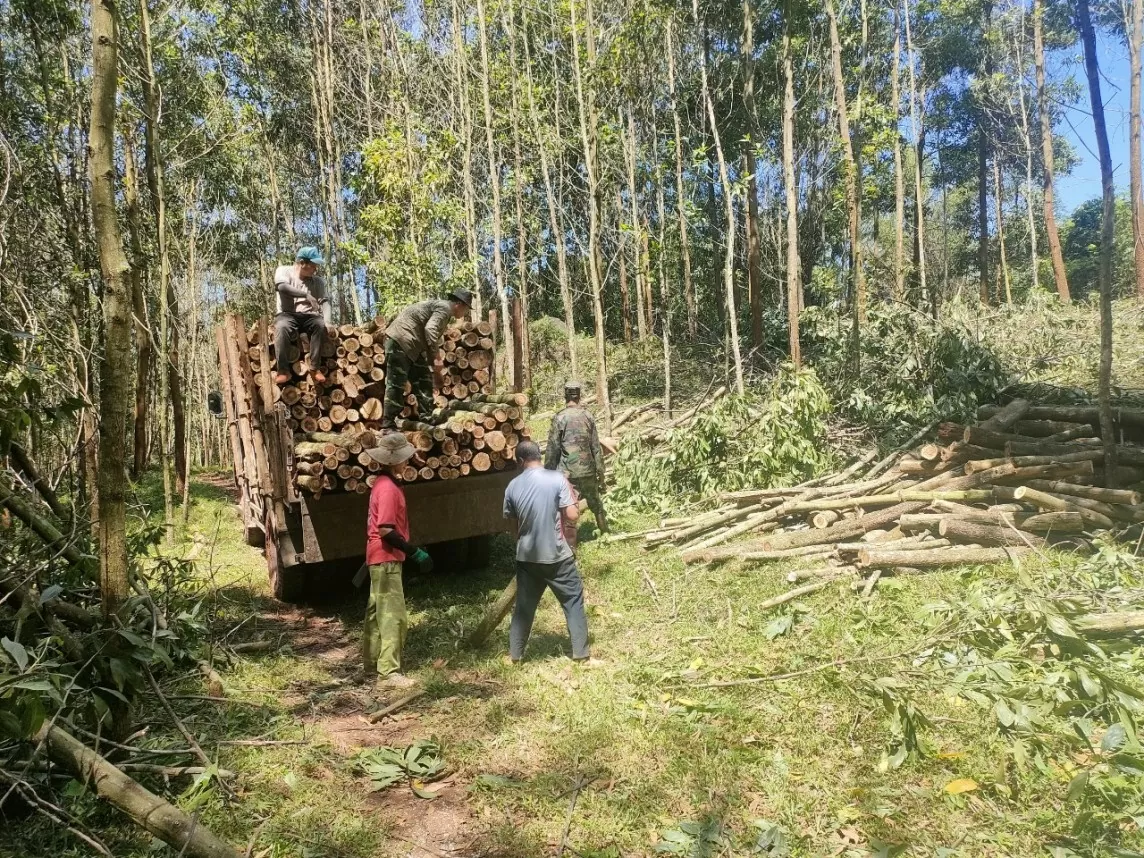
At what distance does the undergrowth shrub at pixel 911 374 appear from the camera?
8.84 m

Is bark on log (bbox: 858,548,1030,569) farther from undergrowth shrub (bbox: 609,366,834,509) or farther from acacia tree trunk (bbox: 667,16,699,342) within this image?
acacia tree trunk (bbox: 667,16,699,342)

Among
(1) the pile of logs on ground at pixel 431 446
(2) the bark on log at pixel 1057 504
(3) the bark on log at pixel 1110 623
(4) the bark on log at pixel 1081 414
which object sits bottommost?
(3) the bark on log at pixel 1110 623

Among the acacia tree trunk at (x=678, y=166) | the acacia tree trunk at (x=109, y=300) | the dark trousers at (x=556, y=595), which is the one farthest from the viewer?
the acacia tree trunk at (x=678, y=166)

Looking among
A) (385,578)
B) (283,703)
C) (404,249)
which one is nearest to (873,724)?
(385,578)

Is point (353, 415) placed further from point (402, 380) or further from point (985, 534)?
point (985, 534)

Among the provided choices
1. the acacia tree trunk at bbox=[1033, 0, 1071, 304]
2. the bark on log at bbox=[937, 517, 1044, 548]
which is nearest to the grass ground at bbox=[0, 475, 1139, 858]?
the bark on log at bbox=[937, 517, 1044, 548]

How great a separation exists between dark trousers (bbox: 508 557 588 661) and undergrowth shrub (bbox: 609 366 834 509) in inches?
157

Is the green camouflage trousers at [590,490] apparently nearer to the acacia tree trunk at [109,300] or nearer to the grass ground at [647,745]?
the grass ground at [647,745]

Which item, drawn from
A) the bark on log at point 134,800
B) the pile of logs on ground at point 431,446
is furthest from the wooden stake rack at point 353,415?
the bark on log at point 134,800

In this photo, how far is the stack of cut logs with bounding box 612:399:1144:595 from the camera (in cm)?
607

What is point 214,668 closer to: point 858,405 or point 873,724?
point 873,724

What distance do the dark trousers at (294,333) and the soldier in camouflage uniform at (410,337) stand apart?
62 cm

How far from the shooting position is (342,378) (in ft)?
21.9

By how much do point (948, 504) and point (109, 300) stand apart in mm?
6658
